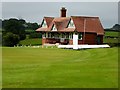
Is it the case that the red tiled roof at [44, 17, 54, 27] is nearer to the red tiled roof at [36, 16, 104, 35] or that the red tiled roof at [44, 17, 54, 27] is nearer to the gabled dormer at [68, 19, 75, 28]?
the red tiled roof at [36, 16, 104, 35]

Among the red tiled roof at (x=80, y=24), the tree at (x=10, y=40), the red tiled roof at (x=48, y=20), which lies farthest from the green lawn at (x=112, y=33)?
the tree at (x=10, y=40)

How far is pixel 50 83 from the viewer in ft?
48.7

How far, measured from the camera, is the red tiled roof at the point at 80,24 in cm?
5999

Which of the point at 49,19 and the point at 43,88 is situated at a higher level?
the point at 49,19

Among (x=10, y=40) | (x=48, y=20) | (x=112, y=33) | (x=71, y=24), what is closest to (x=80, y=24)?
(x=71, y=24)

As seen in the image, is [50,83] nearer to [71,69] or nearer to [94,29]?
[71,69]

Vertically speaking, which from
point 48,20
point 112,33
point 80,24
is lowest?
point 112,33

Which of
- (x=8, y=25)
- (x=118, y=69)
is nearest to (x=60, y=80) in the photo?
(x=118, y=69)

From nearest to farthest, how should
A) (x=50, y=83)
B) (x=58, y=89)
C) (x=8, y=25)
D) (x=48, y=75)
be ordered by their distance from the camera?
(x=58, y=89), (x=50, y=83), (x=48, y=75), (x=8, y=25)

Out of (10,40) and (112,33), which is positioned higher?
(112,33)

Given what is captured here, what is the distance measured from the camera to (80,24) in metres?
60.6

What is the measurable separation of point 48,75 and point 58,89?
3070 millimetres

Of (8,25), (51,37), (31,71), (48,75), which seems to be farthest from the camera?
(8,25)

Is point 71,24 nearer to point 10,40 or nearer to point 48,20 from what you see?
point 48,20
